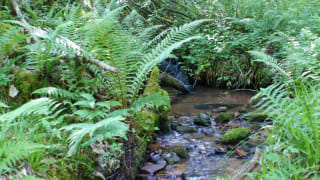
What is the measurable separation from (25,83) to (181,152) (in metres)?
1.94

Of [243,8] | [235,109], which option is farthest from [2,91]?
[243,8]

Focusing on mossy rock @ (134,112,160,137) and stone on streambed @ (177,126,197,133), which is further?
stone on streambed @ (177,126,197,133)

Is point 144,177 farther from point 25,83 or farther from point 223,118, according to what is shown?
point 223,118

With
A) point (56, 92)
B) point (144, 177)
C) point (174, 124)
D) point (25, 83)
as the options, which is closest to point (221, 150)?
point (174, 124)

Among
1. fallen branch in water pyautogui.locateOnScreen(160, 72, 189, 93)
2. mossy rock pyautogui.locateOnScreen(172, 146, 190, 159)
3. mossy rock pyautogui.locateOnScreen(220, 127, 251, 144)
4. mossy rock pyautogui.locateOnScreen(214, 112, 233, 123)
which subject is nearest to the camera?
mossy rock pyautogui.locateOnScreen(172, 146, 190, 159)

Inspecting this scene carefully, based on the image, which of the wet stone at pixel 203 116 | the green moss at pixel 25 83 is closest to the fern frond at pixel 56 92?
the green moss at pixel 25 83

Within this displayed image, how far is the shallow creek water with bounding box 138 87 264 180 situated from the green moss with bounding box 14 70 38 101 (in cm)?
140

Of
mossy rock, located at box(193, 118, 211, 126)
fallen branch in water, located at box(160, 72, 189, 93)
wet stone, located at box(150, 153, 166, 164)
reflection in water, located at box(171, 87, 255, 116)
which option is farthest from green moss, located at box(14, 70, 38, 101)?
fallen branch in water, located at box(160, 72, 189, 93)

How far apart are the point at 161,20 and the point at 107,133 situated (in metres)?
6.18

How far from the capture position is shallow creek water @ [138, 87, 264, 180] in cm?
262

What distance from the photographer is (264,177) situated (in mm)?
1475

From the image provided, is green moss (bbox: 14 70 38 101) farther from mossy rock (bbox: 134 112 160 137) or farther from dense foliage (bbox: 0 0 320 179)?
mossy rock (bbox: 134 112 160 137)

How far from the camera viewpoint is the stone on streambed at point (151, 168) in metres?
2.57

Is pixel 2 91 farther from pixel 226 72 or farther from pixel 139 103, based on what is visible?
pixel 226 72
